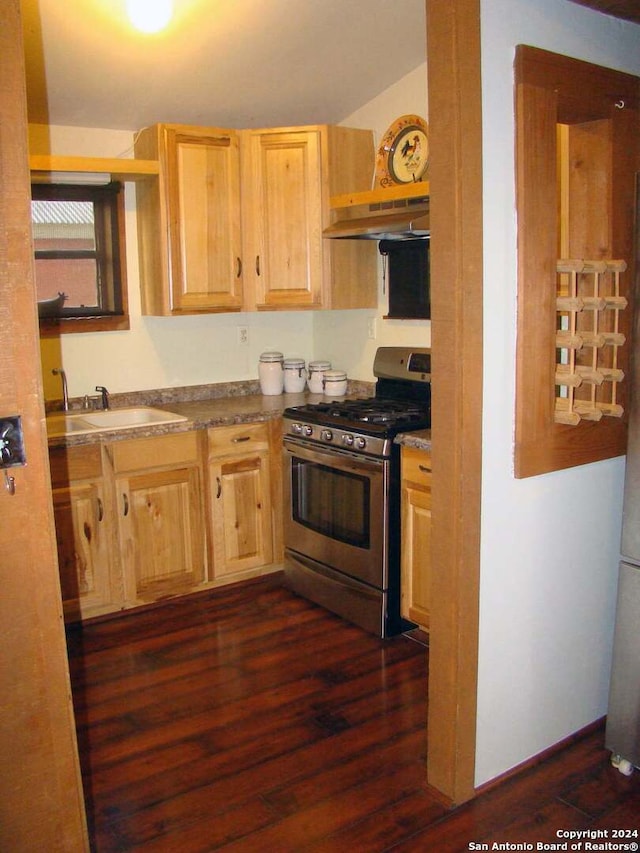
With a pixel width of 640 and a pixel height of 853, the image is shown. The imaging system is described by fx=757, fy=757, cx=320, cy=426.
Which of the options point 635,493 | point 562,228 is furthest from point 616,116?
point 635,493

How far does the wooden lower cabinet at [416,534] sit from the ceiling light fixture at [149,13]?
74.1 inches

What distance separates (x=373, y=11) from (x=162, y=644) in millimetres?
2807

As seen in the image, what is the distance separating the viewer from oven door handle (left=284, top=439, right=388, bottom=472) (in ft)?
10.5

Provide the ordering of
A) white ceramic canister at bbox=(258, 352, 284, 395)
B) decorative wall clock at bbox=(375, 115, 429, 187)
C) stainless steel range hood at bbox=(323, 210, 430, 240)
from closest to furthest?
stainless steel range hood at bbox=(323, 210, 430, 240), decorative wall clock at bbox=(375, 115, 429, 187), white ceramic canister at bbox=(258, 352, 284, 395)

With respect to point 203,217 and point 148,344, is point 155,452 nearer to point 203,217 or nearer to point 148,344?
point 148,344

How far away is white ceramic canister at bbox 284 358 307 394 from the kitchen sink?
80 cm

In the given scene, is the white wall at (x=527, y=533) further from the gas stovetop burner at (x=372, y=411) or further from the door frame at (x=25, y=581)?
the door frame at (x=25, y=581)

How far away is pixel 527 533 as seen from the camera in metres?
2.21

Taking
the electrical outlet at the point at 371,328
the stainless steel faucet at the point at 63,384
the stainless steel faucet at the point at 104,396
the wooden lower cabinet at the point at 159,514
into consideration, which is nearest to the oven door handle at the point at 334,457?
the wooden lower cabinet at the point at 159,514

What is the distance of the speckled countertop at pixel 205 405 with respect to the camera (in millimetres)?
3352

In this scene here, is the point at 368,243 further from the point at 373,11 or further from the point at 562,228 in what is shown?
the point at 562,228

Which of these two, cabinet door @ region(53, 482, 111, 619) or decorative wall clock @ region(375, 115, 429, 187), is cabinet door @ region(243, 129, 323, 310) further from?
cabinet door @ region(53, 482, 111, 619)

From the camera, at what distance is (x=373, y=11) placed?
313 cm

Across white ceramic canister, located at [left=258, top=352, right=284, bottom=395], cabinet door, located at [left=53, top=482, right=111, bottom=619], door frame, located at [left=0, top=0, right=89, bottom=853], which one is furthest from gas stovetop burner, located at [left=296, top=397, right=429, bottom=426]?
door frame, located at [left=0, top=0, right=89, bottom=853]
